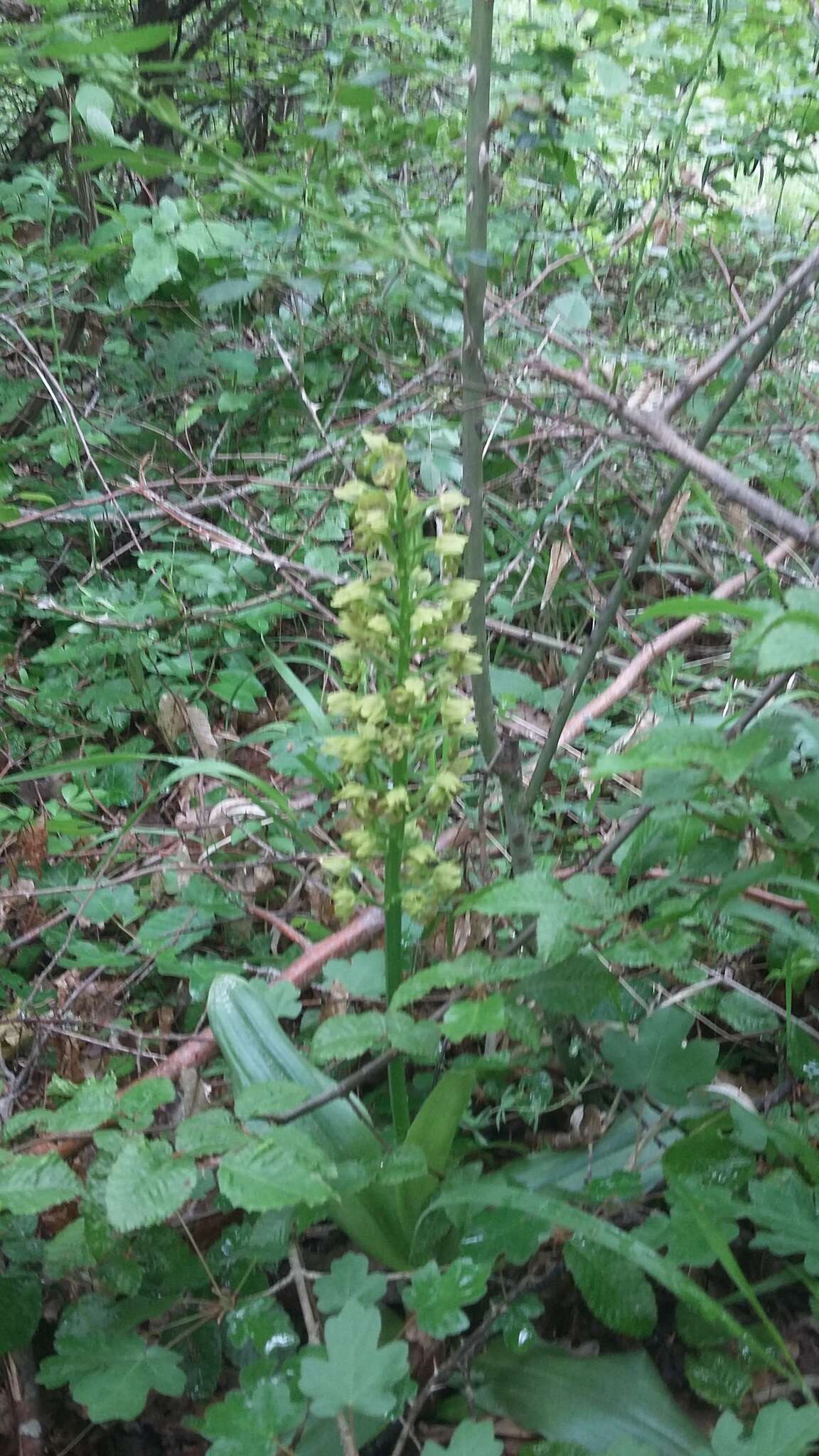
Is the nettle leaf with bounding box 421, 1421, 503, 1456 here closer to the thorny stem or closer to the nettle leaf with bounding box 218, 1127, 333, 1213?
the nettle leaf with bounding box 218, 1127, 333, 1213

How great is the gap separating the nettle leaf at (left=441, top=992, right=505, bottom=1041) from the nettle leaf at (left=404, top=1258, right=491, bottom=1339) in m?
0.25

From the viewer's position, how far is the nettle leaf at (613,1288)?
96 centimetres

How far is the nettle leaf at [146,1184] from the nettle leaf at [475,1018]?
28 cm

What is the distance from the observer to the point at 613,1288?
3.22 feet

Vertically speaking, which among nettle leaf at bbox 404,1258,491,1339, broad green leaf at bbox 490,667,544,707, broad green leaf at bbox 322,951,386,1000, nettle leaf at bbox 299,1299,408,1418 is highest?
broad green leaf at bbox 490,667,544,707

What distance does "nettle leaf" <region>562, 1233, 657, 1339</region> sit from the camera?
96 cm

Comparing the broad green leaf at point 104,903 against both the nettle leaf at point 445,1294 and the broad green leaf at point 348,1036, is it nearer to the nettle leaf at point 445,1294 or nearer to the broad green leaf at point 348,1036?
the broad green leaf at point 348,1036

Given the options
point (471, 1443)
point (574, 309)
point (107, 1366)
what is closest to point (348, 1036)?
point (471, 1443)

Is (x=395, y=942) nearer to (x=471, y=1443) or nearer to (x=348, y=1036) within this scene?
(x=348, y=1036)

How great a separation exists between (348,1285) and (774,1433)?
1.40ft

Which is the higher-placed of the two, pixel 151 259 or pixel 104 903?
pixel 151 259

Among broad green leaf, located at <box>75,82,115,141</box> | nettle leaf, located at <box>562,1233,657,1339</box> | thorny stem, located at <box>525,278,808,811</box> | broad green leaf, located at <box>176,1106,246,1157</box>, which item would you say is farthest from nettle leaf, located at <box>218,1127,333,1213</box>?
broad green leaf, located at <box>75,82,115,141</box>

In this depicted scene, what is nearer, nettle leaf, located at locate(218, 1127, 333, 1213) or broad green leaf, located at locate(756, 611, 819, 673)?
broad green leaf, located at locate(756, 611, 819, 673)

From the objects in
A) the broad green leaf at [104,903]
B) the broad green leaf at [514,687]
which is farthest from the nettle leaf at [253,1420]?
the broad green leaf at [514,687]
